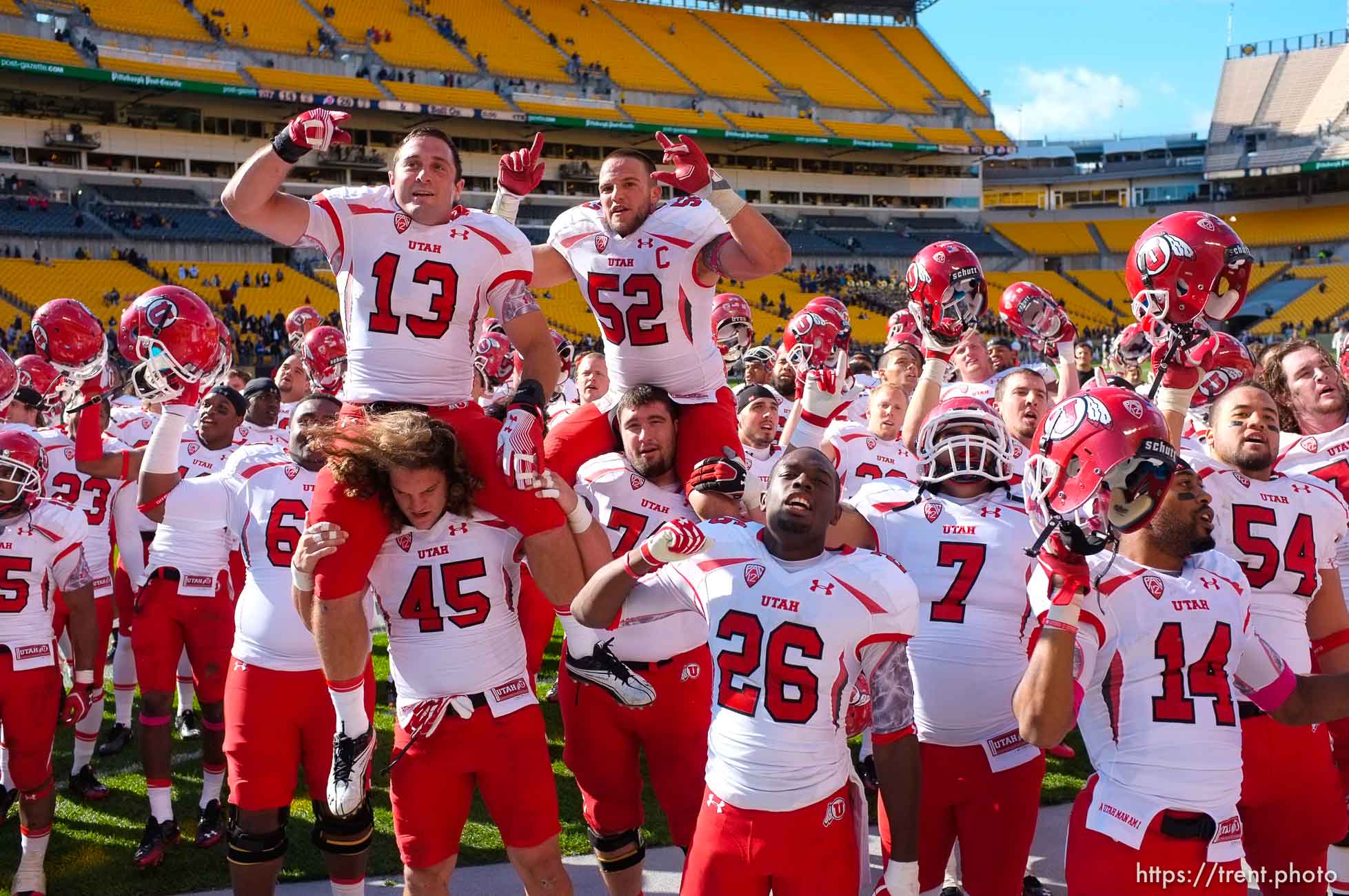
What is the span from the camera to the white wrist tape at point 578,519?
4277mm

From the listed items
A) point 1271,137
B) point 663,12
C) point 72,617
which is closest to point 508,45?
point 663,12

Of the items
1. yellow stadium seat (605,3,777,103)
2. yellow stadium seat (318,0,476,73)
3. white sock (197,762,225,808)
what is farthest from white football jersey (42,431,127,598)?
yellow stadium seat (605,3,777,103)

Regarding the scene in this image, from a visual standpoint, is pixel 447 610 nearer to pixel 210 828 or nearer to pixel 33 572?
pixel 33 572

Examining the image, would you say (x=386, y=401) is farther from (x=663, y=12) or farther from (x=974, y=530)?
(x=663, y=12)

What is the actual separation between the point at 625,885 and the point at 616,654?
0.92 meters

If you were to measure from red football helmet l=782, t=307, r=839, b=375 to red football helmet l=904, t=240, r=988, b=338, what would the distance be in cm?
96

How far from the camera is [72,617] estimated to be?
5930 mm

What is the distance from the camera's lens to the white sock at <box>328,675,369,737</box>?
13.8 ft

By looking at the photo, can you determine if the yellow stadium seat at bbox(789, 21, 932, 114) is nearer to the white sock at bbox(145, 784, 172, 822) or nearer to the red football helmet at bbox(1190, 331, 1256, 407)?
the red football helmet at bbox(1190, 331, 1256, 407)

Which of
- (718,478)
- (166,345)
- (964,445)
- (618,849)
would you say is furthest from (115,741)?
(964,445)

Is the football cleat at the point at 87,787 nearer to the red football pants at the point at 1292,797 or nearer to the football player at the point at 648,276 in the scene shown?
the football player at the point at 648,276

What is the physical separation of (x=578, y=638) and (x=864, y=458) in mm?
3347

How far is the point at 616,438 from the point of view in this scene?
16.9 feet

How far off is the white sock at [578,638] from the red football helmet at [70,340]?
4.04m
